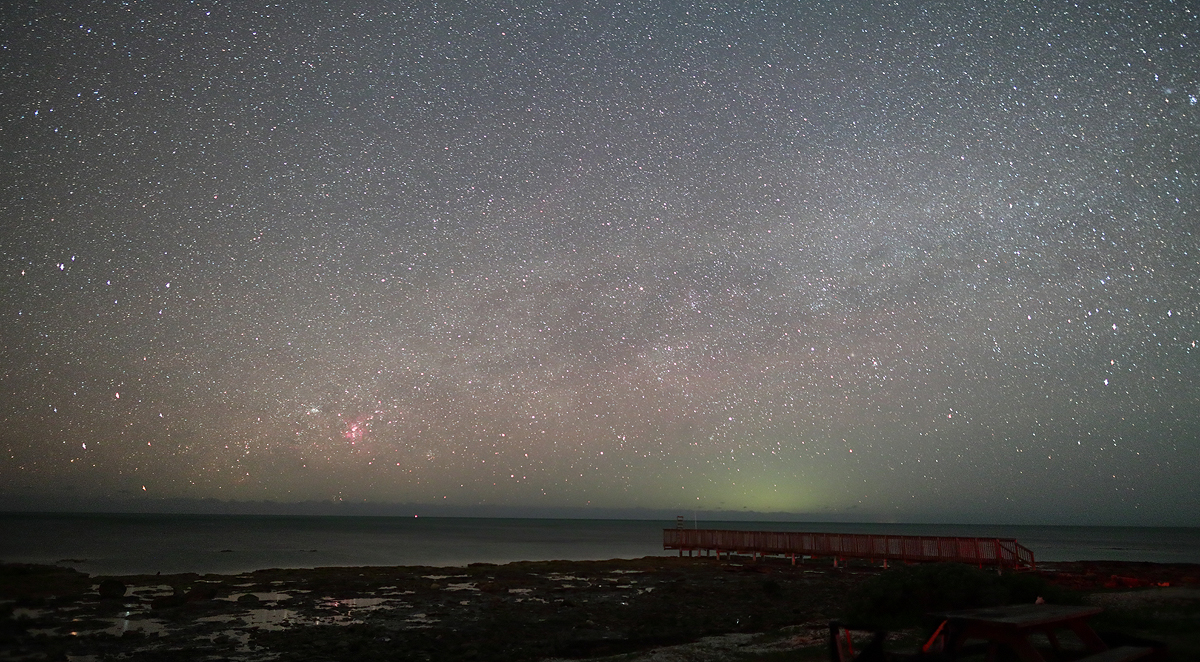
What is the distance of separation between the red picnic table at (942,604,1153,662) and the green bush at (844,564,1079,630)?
6.12m

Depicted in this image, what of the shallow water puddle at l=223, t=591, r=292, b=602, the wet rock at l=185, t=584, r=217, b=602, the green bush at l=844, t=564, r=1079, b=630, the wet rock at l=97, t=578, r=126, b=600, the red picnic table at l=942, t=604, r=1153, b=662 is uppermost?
the red picnic table at l=942, t=604, r=1153, b=662

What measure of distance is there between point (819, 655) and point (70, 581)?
32062 mm

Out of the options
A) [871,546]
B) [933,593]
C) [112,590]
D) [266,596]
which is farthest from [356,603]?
[871,546]

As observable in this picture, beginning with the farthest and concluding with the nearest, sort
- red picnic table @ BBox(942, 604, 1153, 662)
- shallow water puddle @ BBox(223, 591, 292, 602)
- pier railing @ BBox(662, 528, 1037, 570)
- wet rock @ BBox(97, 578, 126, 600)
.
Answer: pier railing @ BBox(662, 528, 1037, 570) < shallow water puddle @ BBox(223, 591, 292, 602) < wet rock @ BBox(97, 578, 126, 600) < red picnic table @ BBox(942, 604, 1153, 662)

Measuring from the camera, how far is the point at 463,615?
76.3ft

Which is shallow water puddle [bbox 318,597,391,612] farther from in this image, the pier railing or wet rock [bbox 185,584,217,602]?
the pier railing

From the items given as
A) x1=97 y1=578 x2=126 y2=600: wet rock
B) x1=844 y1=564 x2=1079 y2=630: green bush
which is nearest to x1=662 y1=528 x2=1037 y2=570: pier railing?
x1=844 y1=564 x2=1079 y2=630: green bush

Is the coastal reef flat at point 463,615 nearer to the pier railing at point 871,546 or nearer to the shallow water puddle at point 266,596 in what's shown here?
the shallow water puddle at point 266,596

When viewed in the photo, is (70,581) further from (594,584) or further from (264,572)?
(594,584)

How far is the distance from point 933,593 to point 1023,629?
8.93 meters

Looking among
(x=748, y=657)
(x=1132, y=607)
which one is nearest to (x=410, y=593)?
(x=748, y=657)

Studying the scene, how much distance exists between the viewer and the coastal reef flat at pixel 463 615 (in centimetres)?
1636

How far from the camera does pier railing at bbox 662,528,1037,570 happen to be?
30156 mm

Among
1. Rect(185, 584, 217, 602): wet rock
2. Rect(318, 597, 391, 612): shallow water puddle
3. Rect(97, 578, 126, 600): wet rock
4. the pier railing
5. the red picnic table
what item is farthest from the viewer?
the pier railing
